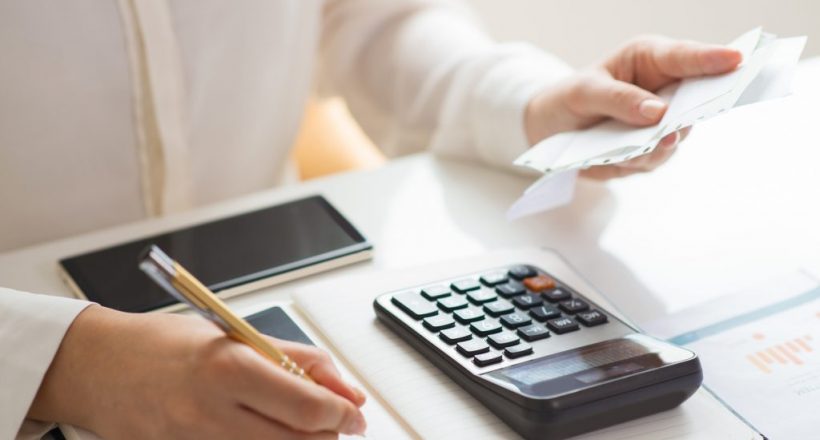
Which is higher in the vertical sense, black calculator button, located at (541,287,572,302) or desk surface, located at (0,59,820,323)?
black calculator button, located at (541,287,572,302)

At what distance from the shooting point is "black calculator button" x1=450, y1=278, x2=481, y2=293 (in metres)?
0.54

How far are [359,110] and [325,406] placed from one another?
62cm

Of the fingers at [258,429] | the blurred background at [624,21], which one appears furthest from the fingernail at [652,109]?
the blurred background at [624,21]

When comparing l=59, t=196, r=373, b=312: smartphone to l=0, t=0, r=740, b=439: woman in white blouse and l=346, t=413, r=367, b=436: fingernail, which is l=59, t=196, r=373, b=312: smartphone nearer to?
l=0, t=0, r=740, b=439: woman in white blouse

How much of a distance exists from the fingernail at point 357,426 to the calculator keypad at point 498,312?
0.08m

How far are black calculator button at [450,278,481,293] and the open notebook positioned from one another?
0.04m

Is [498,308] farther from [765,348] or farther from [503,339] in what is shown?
[765,348]

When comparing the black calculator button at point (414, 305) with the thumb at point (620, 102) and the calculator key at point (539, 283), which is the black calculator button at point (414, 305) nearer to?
the calculator key at point (539, 283)

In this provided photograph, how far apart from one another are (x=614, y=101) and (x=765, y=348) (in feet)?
0.64

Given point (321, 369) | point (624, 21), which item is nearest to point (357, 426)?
point (321, 369)

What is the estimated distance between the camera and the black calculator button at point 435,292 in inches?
21.1

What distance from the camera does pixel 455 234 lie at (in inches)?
26.7

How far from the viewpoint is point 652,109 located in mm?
622

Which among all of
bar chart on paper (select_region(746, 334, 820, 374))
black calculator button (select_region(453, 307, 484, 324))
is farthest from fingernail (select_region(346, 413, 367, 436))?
bar chart on paper (select_region(746, 334, 820, 374))
